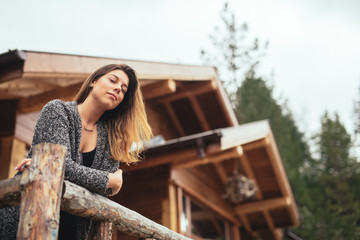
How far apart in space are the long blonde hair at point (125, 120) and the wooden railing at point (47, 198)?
45 centimetres

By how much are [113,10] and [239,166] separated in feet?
152

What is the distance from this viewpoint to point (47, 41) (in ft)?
103

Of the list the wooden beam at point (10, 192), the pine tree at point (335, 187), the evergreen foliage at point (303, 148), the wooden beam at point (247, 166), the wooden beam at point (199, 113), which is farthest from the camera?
the evergreen foliage at point (303, 148)

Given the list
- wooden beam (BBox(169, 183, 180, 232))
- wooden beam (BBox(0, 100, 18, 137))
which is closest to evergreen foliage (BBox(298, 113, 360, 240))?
wooden beam (BBox(169, 183, 180, 232))

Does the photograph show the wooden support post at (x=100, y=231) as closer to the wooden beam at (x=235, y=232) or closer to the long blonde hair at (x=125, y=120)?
the long blonde hair at (x=125, y=120)

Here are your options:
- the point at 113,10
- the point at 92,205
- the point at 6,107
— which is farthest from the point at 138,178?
the point at 113,10

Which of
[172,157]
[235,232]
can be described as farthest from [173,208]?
[235,232]

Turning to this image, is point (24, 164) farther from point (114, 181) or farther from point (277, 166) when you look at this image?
point (277, 166)

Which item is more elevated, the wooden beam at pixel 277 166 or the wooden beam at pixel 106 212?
the wooden beam at pixel 277 166

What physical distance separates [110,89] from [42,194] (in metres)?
0.97

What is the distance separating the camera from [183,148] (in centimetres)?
642

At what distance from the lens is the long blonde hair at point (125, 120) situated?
2760 millimetres

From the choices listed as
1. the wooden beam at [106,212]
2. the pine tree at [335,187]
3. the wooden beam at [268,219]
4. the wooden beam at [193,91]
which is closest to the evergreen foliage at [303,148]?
the pine tree at [335,187]

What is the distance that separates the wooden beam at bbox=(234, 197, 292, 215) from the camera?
10.2 m
